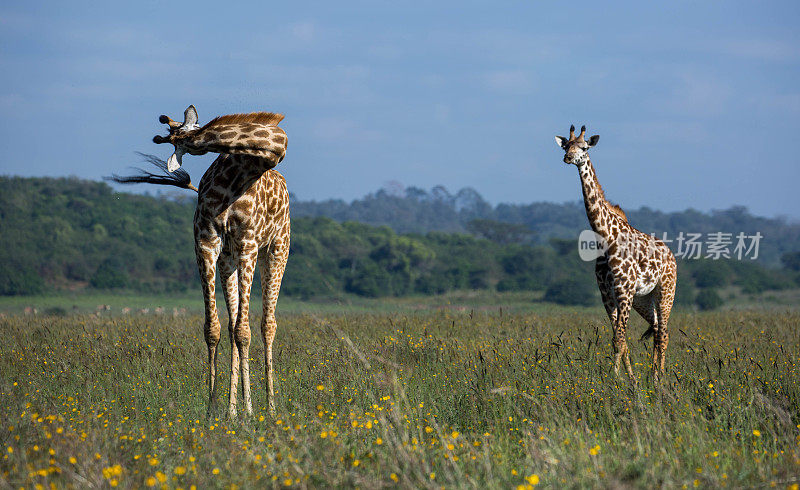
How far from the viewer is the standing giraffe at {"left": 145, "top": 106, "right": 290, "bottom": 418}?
21.1ft

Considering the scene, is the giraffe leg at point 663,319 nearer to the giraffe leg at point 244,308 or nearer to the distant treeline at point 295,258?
the giraffe leg at point 244,308

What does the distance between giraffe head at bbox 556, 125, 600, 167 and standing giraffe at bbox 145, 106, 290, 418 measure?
3.39 m

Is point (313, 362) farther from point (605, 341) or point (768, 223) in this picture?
point (768, 223)

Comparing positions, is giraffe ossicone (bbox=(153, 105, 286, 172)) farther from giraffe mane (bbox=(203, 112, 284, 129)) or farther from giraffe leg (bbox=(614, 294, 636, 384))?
giraffe leg (bbox=(614, 294, 636, 384))

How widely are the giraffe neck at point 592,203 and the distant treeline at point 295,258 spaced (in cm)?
3378

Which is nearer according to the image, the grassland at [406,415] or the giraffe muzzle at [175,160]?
the grassland at [406,415]

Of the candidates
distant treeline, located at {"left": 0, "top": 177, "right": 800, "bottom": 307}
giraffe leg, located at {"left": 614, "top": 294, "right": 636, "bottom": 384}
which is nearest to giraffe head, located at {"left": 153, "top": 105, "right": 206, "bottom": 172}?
giraffe leg, located at {"left": 614, "top": 294, "right": 636, "bottom": 384}

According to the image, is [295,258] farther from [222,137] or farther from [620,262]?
[222,137]

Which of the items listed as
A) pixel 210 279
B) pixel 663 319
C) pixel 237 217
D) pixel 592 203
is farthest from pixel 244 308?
pixel 663 319

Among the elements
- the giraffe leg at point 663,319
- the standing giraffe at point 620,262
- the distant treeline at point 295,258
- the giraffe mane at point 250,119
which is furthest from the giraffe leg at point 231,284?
the distant treeline at point 295,258

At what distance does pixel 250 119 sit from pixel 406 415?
9.40 ft

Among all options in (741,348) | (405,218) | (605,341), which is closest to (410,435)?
(605,341)

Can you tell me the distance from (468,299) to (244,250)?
39083 mm

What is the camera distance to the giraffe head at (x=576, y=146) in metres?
8.69
